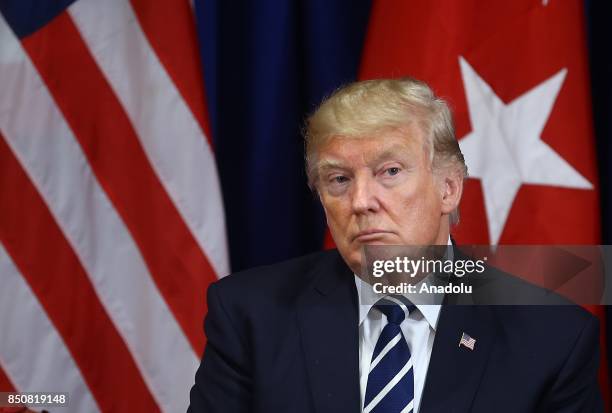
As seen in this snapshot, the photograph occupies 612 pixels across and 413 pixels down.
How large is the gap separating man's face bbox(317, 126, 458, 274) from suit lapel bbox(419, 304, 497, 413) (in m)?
0.16

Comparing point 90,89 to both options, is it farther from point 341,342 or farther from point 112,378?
point 341,342

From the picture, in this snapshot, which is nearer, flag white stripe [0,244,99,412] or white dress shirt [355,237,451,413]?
white dress shirt [355,237,451,413]

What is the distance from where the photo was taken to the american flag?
2488mm

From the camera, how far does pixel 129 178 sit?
2.53 metres

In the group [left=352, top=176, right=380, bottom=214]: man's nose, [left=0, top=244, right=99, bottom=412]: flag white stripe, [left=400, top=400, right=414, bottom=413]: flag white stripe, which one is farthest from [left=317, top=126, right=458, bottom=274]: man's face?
[left=0, top=244, right=99, bottom=412]: flag white stripe

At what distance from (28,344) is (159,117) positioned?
73 centimetres

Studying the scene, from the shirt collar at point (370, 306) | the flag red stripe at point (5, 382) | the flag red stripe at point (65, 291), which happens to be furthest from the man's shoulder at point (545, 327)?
the flag red stripe at point (5, 382)

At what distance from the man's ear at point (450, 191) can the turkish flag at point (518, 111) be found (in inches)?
23.4

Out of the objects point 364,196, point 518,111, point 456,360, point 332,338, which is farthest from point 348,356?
point 518,111

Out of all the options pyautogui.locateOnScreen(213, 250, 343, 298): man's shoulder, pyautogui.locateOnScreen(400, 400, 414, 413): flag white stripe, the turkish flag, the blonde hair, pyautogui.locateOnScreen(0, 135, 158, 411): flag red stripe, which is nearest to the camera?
pyautogui.locateOnScreen(400, 400, 414, 413): flag white stripe

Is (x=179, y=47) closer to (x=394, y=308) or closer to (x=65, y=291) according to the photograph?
(x=65, y=291)

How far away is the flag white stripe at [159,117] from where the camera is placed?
8.27ft

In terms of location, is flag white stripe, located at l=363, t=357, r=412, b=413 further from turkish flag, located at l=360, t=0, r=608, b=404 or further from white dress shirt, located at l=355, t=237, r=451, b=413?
turkish flag, located at l=360, t=0, r=608, b=404

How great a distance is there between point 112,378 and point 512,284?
123cm
